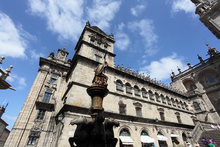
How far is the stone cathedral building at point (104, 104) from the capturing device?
13789 mm

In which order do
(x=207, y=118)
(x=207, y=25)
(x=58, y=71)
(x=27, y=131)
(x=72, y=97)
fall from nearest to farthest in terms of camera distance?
(x=72, y=97), (x=27, y=131), (x=58, y=71), (x=207, y=118), (x=207, y=25)

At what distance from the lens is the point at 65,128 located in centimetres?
1105

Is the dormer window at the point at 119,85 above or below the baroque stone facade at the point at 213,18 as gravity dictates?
below

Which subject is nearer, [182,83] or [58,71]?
[58,71]


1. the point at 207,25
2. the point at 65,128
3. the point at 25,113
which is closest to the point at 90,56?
the point at 65,128

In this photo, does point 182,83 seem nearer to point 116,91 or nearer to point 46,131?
point 116,91

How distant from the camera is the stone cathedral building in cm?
1379

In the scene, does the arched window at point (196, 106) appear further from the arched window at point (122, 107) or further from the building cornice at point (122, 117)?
the arched window at point (122, 107)

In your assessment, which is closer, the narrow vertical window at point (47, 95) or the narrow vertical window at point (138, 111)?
the narrow vertical window at point (138, 111)

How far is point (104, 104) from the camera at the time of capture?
Answer: 1440 cm

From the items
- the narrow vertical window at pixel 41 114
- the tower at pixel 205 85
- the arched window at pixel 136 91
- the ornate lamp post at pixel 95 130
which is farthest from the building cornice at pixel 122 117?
the tower at pixel 205 85

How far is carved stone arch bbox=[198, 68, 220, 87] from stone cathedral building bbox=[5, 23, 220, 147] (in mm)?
3894

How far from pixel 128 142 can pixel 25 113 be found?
570 inches

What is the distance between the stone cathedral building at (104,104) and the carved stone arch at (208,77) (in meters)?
3.89
